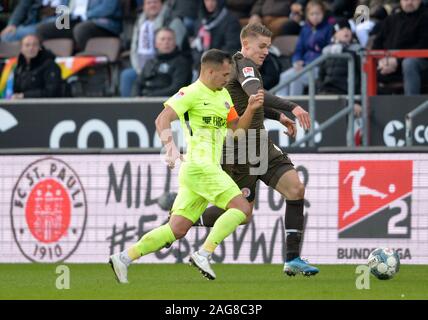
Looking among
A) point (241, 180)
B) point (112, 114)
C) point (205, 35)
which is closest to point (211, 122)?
point (241, 180)

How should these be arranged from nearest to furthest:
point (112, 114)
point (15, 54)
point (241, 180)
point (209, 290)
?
1. point (209, 290)
2. point (241, 180)
3. point (112, 114)
4. point (15, 54)

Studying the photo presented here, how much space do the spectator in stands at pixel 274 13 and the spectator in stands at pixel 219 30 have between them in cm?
63

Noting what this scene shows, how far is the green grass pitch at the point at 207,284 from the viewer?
10031 millimetres

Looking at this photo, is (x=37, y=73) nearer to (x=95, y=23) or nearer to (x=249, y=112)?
(x=95, y=23)

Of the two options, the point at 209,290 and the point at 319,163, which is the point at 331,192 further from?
the point at 209,290

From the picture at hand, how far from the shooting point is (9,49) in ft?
65.2

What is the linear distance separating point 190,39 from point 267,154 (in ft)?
25.1

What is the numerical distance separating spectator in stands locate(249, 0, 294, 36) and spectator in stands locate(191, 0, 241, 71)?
63cm

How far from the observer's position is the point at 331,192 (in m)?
14.2

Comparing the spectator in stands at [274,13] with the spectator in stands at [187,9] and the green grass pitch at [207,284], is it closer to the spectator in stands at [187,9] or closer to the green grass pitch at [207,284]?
the spectator in stands at [187,9]

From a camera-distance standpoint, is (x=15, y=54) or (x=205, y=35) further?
(x=15, y=54)

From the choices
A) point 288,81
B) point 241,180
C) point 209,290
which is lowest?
point 209,290

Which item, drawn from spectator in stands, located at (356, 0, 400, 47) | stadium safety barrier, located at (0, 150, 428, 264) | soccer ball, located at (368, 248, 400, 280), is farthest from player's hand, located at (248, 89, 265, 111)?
spectator in stands, located at (356, 0, 400, 47)

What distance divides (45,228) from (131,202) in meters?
1.06
